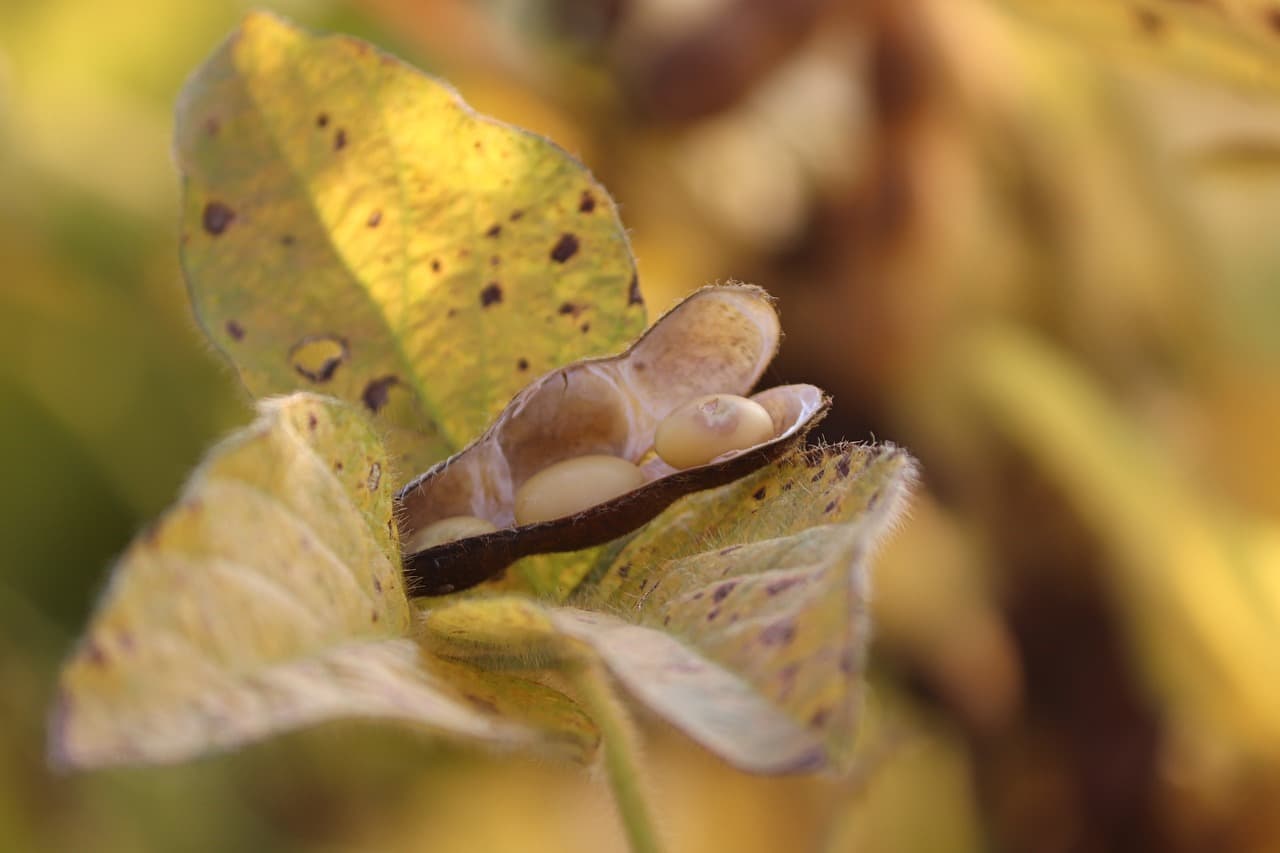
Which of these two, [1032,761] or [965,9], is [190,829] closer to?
[1032,761]

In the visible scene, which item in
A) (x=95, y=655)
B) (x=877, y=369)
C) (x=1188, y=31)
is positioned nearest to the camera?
(x=95, y=655)

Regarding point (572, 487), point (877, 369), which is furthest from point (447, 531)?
point (877, 369)

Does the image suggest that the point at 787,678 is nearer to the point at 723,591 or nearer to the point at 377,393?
the point at 723,591

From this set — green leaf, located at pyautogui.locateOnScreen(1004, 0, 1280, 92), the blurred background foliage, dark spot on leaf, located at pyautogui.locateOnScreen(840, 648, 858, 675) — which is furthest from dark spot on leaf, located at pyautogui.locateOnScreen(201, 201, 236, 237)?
the blurred background foliage

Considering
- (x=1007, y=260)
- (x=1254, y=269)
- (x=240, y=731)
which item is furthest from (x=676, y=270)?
(x=240, y=731)

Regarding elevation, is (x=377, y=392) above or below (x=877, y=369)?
above

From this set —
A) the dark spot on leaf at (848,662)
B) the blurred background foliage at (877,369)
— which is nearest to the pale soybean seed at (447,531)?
the dark spot on leaf at (848,662)
